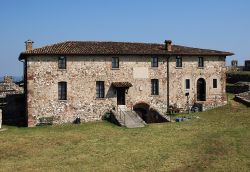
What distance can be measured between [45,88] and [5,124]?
558 centimetres

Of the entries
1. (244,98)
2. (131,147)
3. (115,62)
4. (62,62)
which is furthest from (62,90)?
(244,98)

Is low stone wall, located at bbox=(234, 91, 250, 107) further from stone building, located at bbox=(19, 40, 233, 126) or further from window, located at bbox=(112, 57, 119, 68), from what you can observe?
window, located at bbox=(112, 57, 119, 68)

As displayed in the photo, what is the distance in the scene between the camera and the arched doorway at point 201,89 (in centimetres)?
3838

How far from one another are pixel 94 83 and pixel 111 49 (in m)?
4.12

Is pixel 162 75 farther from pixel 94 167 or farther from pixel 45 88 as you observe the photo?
pixel 94 167

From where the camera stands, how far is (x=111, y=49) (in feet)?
116

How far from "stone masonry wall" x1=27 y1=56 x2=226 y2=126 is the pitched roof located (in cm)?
64

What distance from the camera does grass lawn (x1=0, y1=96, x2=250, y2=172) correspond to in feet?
63.7

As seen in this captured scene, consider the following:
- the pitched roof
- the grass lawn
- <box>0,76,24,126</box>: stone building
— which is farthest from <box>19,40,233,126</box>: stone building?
<box>0,76,24,126</box>: stone building

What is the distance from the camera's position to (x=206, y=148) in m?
22.4

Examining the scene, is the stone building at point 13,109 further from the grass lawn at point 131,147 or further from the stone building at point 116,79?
the grass lawn at point 131,147

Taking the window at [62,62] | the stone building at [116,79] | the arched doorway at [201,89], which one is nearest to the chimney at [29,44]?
the stone building at [116,79]

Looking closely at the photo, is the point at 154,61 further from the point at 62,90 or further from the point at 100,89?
the point at 62,90

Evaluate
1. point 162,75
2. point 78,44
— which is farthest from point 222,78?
point 78,44
